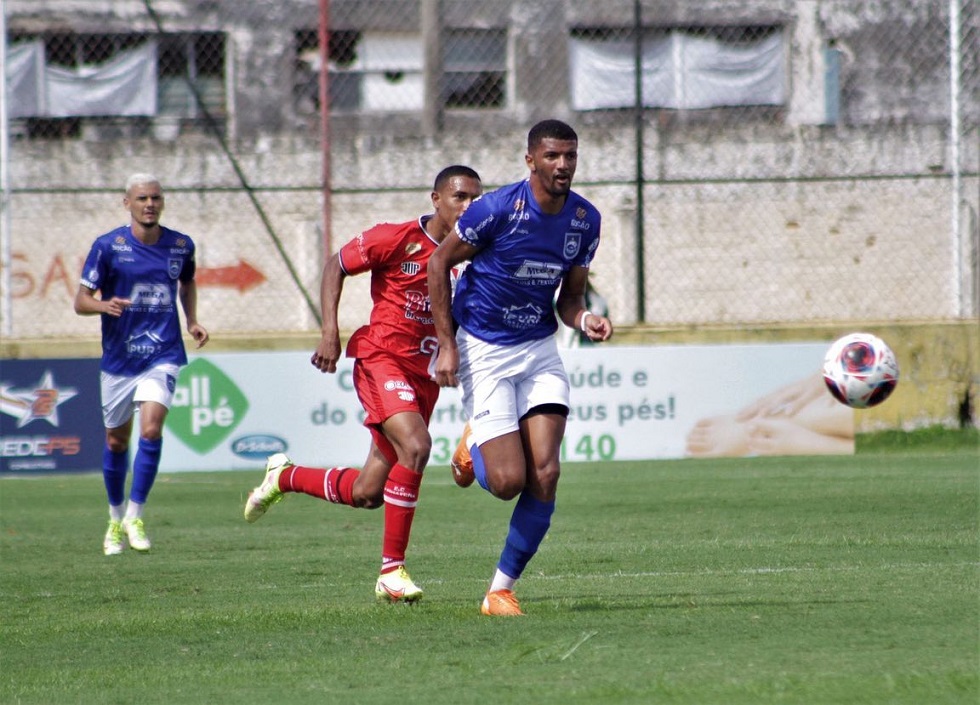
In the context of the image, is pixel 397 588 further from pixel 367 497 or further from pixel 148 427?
pixel 148 427

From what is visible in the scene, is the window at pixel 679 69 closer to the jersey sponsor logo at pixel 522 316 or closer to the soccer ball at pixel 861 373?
the soccer ball at pixel 861 373

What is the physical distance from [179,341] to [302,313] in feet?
24.9

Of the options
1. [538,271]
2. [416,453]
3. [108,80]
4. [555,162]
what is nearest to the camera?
[555,162]

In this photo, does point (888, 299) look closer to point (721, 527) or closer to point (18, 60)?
point (721, 527)

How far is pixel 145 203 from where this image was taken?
947 cm

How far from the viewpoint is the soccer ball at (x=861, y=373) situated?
979cm

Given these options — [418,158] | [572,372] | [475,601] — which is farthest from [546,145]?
[418,158]

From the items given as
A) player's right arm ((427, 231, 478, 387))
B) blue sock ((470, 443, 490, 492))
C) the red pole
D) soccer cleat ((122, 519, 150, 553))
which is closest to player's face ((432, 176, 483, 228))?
player's right arm ((427, 231, 478, 387))

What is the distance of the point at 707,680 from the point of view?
4.58 meters

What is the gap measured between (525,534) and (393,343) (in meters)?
1.37

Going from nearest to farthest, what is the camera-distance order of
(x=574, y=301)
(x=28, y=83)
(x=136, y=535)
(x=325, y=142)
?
1. (x=574, y=301)
2. (x=136, y=535)
3. (x=325, y=142)
4. (x=28, y=83)

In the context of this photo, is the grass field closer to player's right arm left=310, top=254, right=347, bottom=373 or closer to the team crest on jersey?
player's right arm left=310, top=254, right=347, bottom=373

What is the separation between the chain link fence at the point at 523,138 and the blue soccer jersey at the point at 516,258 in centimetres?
871

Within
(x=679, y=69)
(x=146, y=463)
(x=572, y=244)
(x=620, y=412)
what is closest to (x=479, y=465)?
(x=572, y=244)
